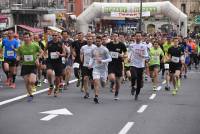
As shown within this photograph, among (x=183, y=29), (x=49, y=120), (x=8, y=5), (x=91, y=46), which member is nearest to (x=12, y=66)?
(x=91, y=46)

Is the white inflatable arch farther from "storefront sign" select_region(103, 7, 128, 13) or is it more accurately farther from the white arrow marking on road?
the white arrow marking on road

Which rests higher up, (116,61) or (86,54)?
(86,54)

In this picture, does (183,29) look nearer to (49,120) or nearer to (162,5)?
(162,5)

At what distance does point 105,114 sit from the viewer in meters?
14.3

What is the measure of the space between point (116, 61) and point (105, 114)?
3.86 metres

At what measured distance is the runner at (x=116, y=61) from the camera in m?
17.7

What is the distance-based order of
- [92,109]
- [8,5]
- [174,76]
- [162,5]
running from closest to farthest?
1. [92,109]
2. [174,76]
3. [162,5]
4. [8,5]

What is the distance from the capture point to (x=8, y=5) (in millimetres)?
54094

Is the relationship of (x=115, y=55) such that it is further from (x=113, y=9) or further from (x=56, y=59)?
(x=113, y=9)

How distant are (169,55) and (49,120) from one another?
298 inches

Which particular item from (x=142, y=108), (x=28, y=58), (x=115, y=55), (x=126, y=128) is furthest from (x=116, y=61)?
(x=126, y=128)

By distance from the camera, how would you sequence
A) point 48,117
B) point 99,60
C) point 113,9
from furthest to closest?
point 113,9
point 99,60
point 48,117

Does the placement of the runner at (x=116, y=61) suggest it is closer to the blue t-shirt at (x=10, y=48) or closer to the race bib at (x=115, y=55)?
the race bib at (x=115, y=55)

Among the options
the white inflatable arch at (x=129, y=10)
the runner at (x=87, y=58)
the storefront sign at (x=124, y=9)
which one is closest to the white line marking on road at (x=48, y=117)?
the runner at (x=87, y=58)
